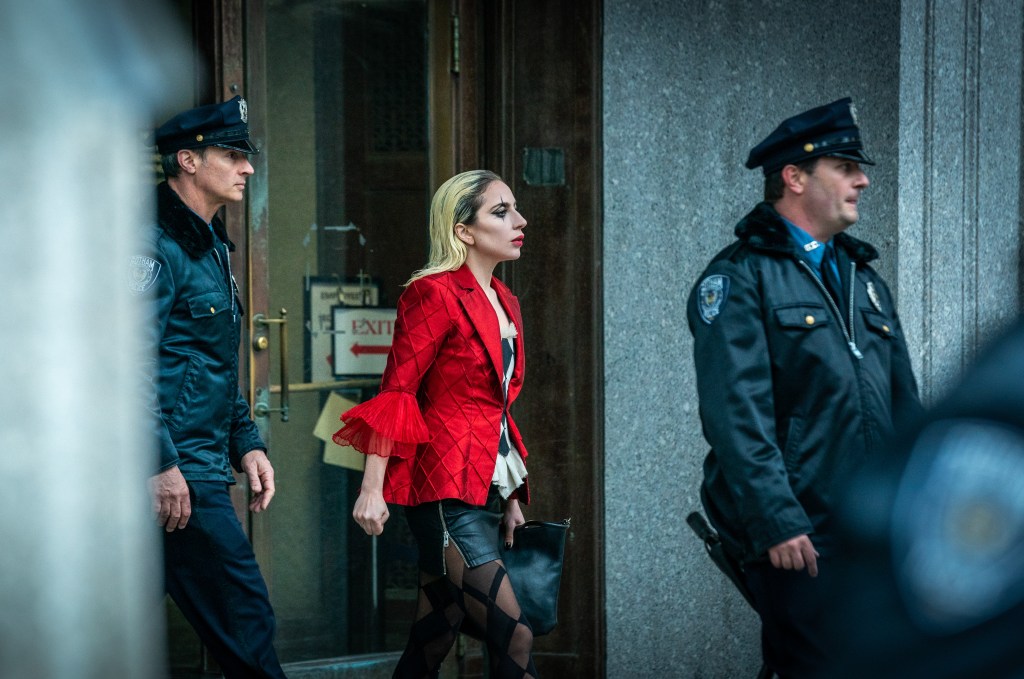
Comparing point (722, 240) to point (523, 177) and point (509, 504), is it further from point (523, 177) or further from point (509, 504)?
point (509, 504)

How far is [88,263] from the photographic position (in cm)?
60

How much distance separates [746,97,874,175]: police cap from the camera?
11.5 feet

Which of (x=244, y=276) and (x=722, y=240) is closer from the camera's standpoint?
(x=244, y=276)

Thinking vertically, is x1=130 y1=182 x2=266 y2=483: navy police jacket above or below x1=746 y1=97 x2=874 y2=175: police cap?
below

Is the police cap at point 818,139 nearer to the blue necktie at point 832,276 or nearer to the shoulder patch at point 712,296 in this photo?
the blue necktie at point 832,276

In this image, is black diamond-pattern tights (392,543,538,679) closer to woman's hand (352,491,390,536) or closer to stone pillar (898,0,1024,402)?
woman's hand (352,491,390,536)

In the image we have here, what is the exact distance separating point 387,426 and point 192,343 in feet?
1.91

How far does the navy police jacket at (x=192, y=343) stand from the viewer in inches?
134

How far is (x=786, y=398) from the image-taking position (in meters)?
3.29

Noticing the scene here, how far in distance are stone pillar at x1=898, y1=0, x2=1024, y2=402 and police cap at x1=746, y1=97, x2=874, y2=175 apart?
5.85ft

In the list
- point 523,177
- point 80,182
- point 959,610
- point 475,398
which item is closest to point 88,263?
point 80,182

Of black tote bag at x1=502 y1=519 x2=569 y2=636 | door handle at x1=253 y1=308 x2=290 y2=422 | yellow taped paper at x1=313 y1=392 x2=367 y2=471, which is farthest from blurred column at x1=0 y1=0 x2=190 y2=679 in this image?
yellow taped paper at x1=313 y1=392 x2=367 y2=471

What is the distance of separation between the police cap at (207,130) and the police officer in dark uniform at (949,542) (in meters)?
2.65

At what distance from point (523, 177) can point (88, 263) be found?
4354mm
